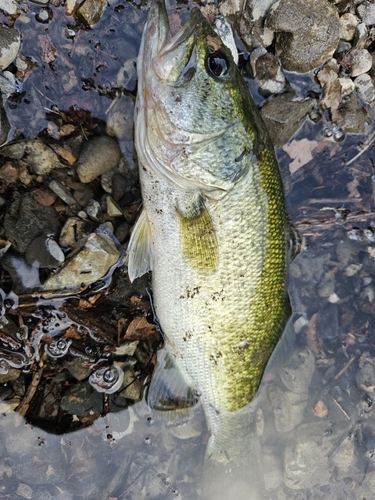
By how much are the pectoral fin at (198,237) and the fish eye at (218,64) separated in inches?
28.8

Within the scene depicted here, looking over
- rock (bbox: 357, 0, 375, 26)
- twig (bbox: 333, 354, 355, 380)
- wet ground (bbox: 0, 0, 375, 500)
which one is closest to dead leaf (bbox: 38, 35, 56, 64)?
wet ground (bbox: 0, 0, 375, 500)

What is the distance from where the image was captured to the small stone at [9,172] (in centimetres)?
276

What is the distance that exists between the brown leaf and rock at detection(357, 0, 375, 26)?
2.96 metres

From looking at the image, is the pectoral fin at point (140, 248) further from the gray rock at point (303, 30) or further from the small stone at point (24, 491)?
the small stone at point (24, 491)

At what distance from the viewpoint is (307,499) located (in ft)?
11.8

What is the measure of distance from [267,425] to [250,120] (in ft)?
8.45

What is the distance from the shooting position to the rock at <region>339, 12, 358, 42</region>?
124 inches

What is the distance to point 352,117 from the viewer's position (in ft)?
10.6

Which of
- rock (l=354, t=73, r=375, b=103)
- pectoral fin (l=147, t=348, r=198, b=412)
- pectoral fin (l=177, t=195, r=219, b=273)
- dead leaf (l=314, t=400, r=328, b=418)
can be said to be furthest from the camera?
dead leaf (l=314, t=400, r=328, b=418)

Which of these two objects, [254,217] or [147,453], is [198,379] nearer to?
[147,453]

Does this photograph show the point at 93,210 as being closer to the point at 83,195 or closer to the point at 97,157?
the point at 83,195

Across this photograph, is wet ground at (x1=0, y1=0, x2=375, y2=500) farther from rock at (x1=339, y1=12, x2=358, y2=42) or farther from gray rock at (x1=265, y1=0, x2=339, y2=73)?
rock at (x1=339, y1=12, x2=358, y2=42)

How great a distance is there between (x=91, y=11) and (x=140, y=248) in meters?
1.68

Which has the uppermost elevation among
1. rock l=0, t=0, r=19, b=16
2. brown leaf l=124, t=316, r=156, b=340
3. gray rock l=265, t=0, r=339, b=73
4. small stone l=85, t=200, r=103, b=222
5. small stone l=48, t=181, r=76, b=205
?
rock l=0, t=0, r=19, b=16
